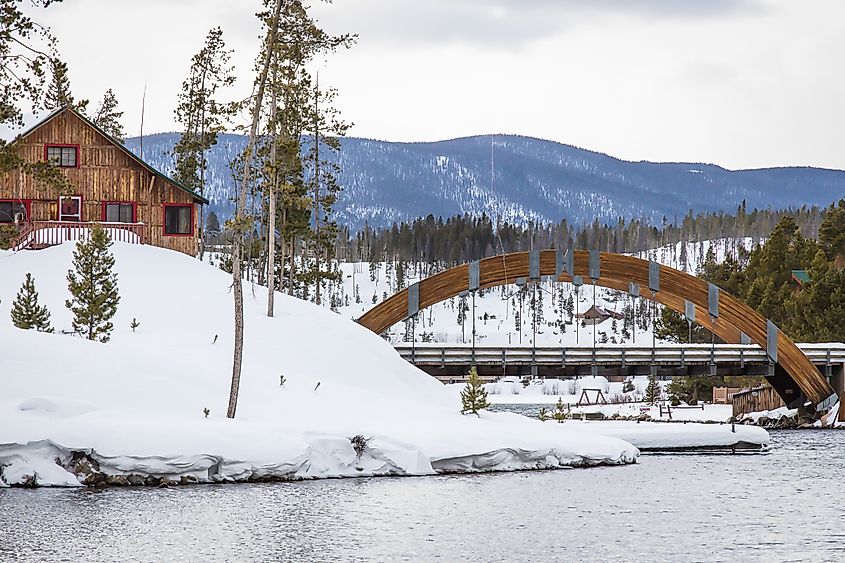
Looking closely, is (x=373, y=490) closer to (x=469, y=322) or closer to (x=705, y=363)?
(x=705, y=363)

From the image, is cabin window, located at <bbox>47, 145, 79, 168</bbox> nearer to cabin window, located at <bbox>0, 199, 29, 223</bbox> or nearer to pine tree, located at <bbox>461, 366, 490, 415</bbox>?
cabin window, located at <bbox>0, 199, 29, 223</bbox>

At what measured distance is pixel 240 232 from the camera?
30641 millimetres

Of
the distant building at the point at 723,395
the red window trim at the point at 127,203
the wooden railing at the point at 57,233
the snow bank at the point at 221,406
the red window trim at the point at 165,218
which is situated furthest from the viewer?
the distant building at the point at 723,395

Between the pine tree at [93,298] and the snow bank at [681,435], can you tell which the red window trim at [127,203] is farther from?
the snow bank at [681,435]

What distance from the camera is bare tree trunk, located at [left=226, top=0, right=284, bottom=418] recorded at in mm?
30578

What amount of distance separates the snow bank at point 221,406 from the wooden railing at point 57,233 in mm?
4697

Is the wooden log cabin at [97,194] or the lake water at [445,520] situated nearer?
the lake water at [445,520]

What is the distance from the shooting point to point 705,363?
5103 centimetres

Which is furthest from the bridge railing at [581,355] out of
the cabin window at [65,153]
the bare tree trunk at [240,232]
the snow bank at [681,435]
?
the cabin window at [65,153]

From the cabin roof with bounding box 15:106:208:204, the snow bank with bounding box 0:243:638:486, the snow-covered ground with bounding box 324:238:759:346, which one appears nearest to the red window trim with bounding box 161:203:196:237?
the cabin roof with bounding box 15:106:208:204

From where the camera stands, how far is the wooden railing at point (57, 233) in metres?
49.1

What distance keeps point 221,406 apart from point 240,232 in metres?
4.65

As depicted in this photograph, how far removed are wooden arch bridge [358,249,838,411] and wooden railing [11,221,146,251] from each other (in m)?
11.3

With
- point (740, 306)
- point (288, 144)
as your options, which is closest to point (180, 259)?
point (288, 144)
